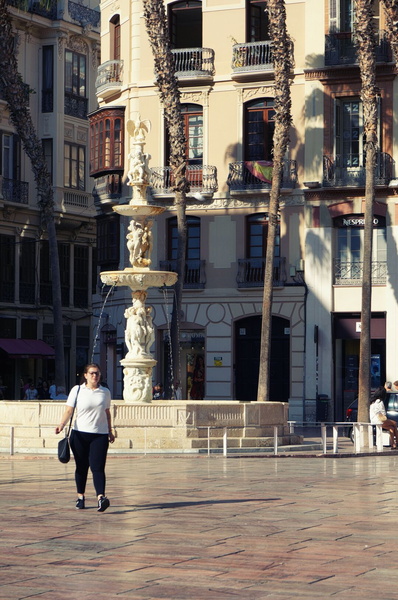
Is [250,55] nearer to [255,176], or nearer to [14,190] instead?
[255,176]

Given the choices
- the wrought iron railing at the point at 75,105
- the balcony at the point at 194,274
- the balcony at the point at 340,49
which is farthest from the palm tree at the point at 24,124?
the wrought iron railing at the point at 75,105

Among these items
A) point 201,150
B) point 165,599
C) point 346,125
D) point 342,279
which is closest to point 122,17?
point 201,150

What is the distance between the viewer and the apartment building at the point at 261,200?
41.6m

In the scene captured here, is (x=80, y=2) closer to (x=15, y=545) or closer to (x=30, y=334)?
(x=30, y=334)

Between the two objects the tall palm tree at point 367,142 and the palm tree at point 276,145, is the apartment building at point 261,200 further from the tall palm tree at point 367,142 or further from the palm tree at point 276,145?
the tall palm tree at point 367,142

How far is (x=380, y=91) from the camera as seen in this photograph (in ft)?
136

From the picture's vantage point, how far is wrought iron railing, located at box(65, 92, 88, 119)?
55250 mm

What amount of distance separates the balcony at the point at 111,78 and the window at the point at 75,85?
8.91 metres

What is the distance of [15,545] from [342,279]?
31.2m

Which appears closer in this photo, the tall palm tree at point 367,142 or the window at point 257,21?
the tall palm tree at point 367,142

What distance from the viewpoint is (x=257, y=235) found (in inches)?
1714

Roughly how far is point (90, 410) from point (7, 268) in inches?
1525

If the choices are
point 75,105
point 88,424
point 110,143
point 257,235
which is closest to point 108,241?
point 110,143

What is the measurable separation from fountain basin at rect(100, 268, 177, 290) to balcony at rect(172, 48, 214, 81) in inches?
672
